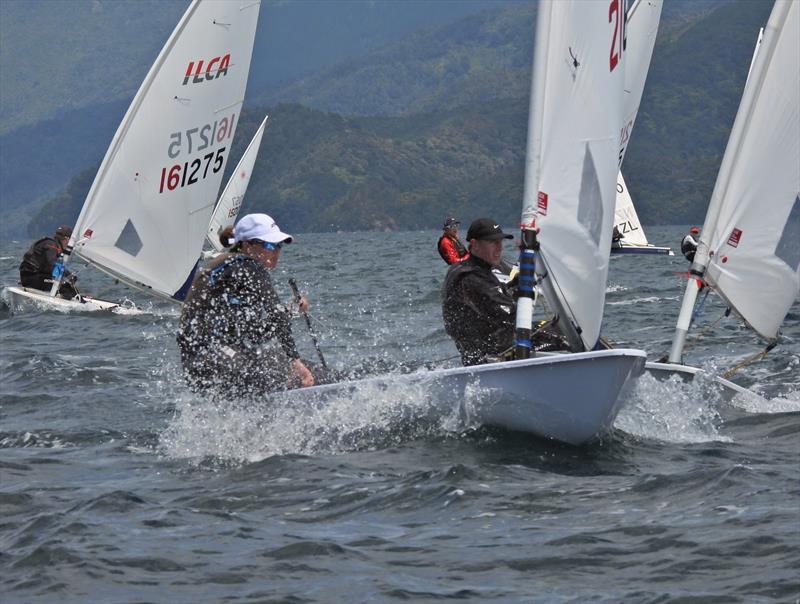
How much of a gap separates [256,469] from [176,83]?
7.97 m

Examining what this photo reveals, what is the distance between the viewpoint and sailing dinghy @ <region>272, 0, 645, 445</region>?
309 inches

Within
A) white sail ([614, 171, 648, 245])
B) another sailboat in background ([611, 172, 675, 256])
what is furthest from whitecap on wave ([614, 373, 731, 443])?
white sail ([614, 171, 648, 245])

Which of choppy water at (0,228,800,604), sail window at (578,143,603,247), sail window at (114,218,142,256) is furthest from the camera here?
sail window at (114,218,142,256)

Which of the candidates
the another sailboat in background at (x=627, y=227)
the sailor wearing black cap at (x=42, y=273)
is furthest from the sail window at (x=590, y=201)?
the another sailboat in background at (x=627, y=227)

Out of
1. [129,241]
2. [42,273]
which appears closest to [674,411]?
[129,241]

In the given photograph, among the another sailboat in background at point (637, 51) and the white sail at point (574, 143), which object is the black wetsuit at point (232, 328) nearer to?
the white sail at point (574, 143)

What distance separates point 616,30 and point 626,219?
1550 cm

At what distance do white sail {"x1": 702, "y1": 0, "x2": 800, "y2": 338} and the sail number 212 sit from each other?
1.70m

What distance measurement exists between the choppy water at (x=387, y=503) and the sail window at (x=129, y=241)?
4.16m

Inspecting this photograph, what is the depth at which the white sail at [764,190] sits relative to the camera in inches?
376

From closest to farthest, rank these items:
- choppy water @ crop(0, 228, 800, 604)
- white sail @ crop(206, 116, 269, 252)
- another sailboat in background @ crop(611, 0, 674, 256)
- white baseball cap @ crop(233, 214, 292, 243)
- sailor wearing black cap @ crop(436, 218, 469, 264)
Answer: choppy water @ crop(0, 228, 800, 604), white baseball cap @ crop(233, 214, 292, 243), sailor wearing black cap @ crop(436, 218, 469, 264), another sailboat in background @ crop(611, 0, 674, 256), white sail @ crop(206, 116, 269, 252)

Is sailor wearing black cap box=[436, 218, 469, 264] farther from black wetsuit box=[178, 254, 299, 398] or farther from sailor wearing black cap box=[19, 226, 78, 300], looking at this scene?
black wetsuit box=[178, 254, 299, 398]

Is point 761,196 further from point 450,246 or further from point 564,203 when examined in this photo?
point 450,246

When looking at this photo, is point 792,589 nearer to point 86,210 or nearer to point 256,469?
point 256,469
